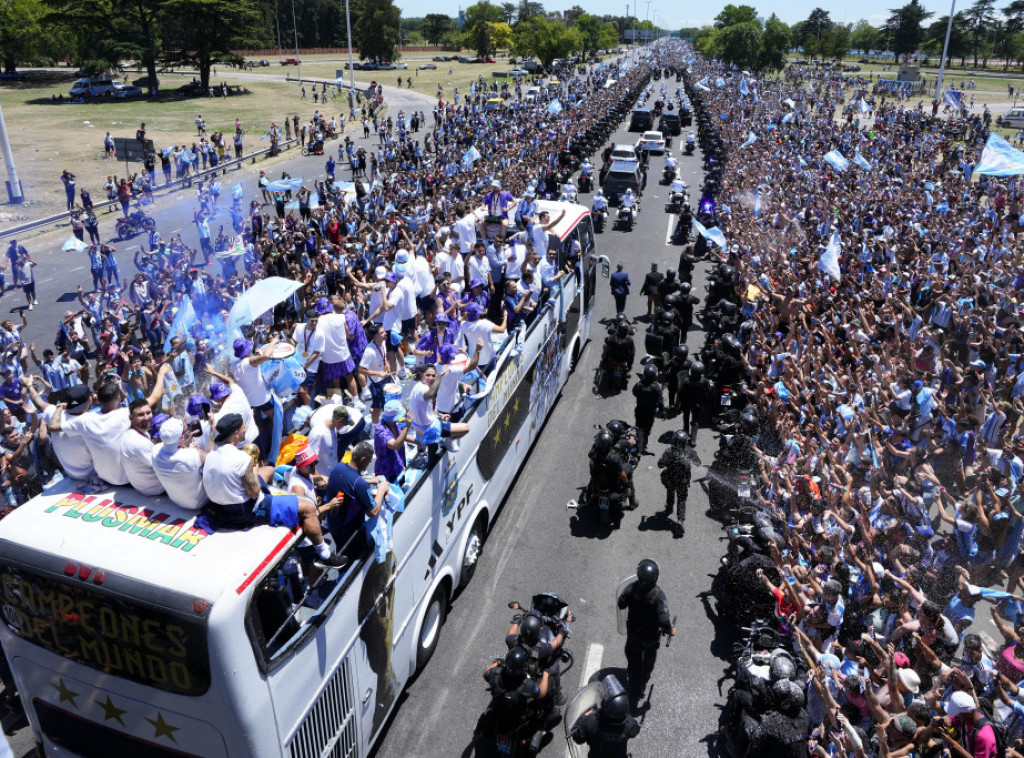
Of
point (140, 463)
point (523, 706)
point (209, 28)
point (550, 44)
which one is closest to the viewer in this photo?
point (140, 463)

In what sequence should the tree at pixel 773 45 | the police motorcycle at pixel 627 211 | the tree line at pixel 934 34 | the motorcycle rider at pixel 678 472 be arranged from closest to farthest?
the motorcycle rider at pixel 678 472 → the police motorcycle at pixel 627 211 → the tree at pixel 773 45 → the tree line at pixel 934 34

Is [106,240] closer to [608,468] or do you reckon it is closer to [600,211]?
[600,211]

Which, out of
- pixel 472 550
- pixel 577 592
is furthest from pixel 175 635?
pixel 577 592

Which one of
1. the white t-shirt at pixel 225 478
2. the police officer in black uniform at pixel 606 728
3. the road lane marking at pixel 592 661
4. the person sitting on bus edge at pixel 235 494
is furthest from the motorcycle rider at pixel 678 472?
the white t-shirt at pixel 225 478

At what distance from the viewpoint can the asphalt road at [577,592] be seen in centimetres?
640

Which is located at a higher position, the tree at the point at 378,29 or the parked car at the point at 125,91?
the tree at the point at 378,29

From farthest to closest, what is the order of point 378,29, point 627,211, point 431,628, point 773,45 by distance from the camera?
point 378,29 < point 773,45 < point 627,211 < point 431,628

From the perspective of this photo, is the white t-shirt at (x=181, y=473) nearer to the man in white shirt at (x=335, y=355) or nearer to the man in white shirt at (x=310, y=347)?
the man in white shirt at (x=335, y=355)

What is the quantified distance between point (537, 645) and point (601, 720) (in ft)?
2.97

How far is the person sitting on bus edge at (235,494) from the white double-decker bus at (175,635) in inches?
6.7

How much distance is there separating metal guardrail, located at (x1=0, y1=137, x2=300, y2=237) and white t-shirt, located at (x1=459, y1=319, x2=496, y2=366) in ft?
73.5

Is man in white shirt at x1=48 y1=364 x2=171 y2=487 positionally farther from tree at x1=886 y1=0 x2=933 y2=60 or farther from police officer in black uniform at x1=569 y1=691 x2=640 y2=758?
tree at x1=886 y1=0 x2=933 y2=60

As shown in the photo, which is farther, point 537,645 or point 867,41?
point 867,41

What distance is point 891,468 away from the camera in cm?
858
